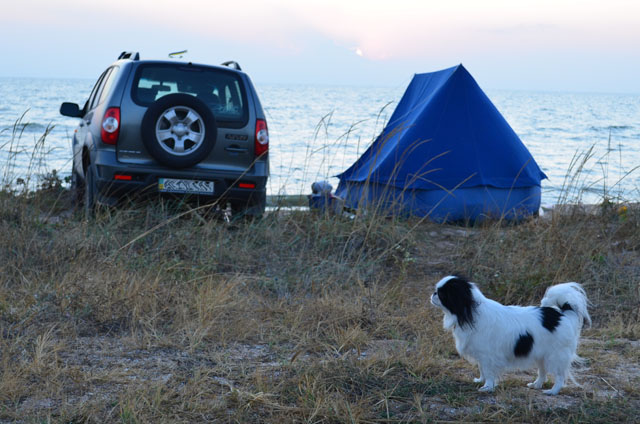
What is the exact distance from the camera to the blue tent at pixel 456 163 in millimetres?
7195

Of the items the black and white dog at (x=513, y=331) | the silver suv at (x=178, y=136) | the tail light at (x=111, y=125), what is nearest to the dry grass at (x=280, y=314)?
the black and white dog at (x=513, y=331)

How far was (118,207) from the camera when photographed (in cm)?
598

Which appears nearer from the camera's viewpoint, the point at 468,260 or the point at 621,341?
the point at 621,341

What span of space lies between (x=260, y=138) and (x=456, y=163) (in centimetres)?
252

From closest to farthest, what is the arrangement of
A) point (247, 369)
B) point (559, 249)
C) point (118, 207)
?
point (247, 369) < point (559, 249) < point (118, 207)

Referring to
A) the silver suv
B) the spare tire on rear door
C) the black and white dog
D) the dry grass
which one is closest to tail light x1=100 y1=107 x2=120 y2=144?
the silver suv

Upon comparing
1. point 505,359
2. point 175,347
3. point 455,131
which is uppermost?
point 455,131

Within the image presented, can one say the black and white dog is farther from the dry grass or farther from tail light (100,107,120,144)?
tail light (100,107,120,144)

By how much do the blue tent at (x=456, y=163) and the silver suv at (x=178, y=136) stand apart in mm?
1617

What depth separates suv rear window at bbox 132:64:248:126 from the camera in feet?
19.6

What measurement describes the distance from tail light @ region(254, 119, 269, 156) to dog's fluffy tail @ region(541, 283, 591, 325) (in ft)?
11.3

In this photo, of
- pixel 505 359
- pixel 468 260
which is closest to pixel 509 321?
pixel 505 359

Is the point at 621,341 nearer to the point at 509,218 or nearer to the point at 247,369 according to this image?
the point at 247,369

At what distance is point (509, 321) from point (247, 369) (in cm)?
137
